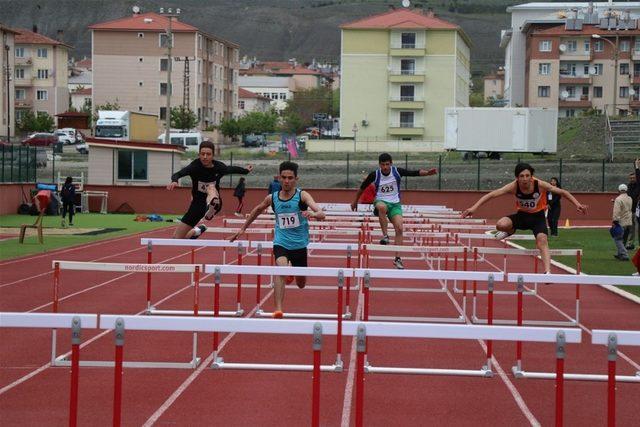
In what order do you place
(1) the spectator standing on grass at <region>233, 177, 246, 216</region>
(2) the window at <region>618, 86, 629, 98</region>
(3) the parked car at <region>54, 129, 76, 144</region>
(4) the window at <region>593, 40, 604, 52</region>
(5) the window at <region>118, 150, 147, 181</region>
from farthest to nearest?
(2) the window at <region>618, 86, 629, 98</region> < (4) the window at <region>593, 40, 604, 52</region> < (3) the parked car at <region>54, 129, 76, 144</region> < (5) the window at <region>118, 150, 147, 181</region> < (1) the spectator standing on grass at <region>233, 177, 246, 216</region>

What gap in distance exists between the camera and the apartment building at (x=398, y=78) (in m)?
95.4

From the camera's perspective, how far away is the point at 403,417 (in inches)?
374

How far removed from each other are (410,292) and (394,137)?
7649 cm

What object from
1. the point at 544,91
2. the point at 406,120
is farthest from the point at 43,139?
the point at 544,91

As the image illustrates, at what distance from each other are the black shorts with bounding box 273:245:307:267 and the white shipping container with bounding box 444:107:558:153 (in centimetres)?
5457

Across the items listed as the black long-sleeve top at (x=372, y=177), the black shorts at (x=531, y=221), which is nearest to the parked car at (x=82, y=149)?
the black long-sleeve top at (x=372, y=177)

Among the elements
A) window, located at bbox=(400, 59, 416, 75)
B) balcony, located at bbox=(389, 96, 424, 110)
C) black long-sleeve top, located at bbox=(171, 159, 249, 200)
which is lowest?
black long-sleeve top, located at bbox=(171, 159, 249, 200)

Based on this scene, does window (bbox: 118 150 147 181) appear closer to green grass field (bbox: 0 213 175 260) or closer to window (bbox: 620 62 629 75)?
green grass field (bbox: 0 213 175 260)

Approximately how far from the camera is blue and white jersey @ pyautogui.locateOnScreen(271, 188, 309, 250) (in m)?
13.7

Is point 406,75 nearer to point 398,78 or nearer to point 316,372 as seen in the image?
point 398,78

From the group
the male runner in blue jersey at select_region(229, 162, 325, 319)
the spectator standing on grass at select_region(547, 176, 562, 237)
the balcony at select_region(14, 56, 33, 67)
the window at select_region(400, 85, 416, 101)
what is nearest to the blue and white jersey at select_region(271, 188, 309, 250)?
the male runner in blue jersey at select_region(229, 162, 325, 319)

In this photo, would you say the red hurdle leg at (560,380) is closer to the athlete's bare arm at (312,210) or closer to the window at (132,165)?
the athlete's bare arm at (312,210)

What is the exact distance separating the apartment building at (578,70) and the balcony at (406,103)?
17.3m

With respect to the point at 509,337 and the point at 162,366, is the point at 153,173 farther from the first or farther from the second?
the point at 509,337
